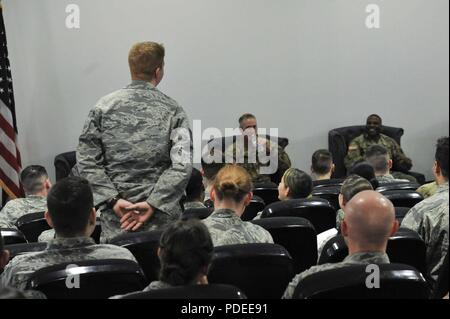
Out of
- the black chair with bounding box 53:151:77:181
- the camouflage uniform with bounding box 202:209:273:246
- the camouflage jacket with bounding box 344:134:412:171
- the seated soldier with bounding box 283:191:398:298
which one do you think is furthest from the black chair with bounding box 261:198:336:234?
the camouflage jacket with bounding box 344:134:412:171

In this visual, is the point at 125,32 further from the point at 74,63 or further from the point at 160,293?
the point at 160,293

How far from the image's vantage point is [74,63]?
315 inches

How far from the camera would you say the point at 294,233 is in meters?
3.13

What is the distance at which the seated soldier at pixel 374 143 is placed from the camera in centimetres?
823

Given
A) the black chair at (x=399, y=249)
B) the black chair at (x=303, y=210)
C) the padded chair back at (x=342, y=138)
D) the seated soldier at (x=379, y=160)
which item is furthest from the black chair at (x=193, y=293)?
the padded chair back at (x=342, y=138)

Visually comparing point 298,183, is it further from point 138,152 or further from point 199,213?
point 138,152

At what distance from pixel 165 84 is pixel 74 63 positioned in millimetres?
1035

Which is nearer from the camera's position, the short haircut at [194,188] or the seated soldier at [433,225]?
the seated soldier at [433,225]

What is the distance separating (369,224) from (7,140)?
5280 mm

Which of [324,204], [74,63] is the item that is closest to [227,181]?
[324,204]

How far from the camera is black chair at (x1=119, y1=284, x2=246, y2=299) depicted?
1.82m

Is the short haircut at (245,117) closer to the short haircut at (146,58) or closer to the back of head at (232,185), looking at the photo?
the short haircut at (146,58)

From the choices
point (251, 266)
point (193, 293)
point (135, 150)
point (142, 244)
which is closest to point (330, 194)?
point (135, 150)

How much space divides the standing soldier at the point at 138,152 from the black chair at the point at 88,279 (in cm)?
92
